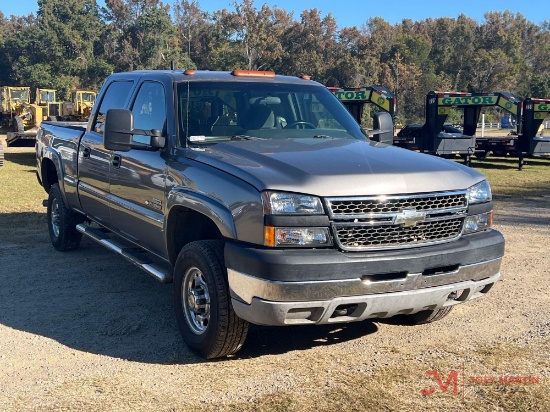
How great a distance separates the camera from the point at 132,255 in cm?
569

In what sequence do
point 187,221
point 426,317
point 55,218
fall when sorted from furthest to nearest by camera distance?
point 55,218 → point 426,317 → point 187,221

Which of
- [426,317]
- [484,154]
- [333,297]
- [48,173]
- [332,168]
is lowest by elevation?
[426,317]

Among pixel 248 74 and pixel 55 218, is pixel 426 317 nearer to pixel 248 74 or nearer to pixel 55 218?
pixel 248 74

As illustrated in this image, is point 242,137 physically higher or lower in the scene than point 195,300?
higher

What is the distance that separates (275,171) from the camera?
13.6ft

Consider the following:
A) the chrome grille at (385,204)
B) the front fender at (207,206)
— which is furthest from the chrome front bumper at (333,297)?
the chrome grille at (385,204)

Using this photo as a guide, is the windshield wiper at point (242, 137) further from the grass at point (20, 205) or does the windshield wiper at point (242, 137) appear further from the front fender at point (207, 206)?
the grass at point (20, 205)

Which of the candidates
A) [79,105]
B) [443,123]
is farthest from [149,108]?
[79,105]

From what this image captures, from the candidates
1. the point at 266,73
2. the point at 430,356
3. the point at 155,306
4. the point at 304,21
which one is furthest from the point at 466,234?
the point at 304,21

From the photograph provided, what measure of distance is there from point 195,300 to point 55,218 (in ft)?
13.0

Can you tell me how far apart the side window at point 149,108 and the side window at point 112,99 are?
1.21ft

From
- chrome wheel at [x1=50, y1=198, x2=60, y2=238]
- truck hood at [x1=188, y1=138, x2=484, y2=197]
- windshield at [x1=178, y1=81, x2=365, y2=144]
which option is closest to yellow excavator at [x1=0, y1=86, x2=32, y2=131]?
chrome wheel at [x1=50, y1=198, x2=60, y2=238]

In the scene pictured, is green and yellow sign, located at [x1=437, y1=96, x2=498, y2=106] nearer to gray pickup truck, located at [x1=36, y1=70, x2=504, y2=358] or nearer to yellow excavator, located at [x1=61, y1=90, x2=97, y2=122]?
gray pickup truck, located at [x1=36, y1=70, x2=504, y2=358]

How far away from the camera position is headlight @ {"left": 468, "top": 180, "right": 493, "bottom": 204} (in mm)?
4559
